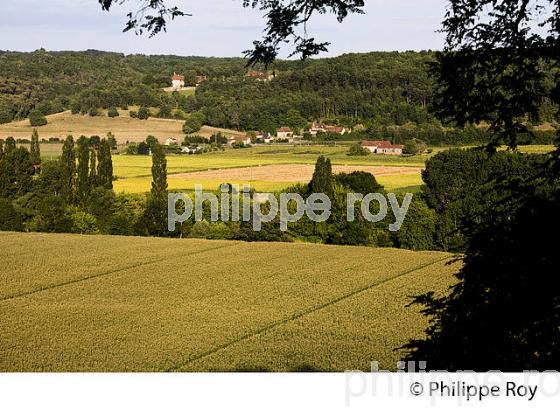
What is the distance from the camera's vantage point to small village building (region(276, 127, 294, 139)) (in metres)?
20.8

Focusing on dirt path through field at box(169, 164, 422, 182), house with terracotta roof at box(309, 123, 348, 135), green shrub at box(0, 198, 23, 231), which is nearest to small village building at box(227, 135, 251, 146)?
dirt path through field at box(169, 164, 422, 182)

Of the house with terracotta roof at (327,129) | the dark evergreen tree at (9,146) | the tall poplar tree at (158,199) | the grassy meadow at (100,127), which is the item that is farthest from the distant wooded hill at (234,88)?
the dark evergreen tree at (9,146)

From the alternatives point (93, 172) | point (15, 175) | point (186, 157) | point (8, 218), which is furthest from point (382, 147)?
point (15, 175)

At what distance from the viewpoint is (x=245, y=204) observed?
83.8ft

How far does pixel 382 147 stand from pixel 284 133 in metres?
2.90

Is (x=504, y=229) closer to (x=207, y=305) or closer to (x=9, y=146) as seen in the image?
(x=207, y=305)

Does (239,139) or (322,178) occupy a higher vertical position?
(239,139)

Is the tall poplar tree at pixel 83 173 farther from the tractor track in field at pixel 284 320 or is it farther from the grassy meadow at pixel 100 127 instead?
the tractor track in field at pixel 284 320

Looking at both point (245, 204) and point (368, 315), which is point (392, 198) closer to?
point (245, 204)

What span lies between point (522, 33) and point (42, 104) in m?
31.1

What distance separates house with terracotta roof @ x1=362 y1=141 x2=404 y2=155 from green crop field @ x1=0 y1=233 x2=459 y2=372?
2.77 metres

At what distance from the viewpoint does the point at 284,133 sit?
2123 centimetres

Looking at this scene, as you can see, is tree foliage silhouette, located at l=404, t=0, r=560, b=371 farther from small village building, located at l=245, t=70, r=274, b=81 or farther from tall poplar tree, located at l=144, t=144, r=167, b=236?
tall poplar tree, located at l=144, t=144, r=167, b=236

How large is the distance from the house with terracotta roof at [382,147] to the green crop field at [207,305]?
277 cm
